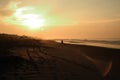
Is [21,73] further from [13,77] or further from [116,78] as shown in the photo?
[116,78]

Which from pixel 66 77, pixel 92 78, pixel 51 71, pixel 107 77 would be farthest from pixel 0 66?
pixel 107 77

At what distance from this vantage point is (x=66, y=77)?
33.2 feet

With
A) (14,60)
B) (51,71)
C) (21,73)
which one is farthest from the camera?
(14,60)

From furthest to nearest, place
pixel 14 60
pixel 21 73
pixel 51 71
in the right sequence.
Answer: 1. pixel 14 60
2. pixel 51 71
3. pixel 21 73

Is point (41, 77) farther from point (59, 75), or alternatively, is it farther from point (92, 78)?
point (92, 78)

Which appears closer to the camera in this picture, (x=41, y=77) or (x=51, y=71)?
(x=41, y=77)

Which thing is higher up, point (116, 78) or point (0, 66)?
point (0, 66)

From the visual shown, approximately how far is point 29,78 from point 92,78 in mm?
3003

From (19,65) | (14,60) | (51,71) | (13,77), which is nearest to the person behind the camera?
(13,77)

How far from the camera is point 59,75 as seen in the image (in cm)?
1034

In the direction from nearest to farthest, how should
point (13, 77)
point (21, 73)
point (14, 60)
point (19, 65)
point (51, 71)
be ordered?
→ point (13, 77), point (21, 73), point (51, 71), point (19, 65), point (14, 60)

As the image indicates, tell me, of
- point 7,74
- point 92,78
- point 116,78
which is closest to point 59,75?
point 92,78

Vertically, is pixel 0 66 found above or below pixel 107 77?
above

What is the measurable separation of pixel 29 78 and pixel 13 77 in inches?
25.1
